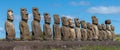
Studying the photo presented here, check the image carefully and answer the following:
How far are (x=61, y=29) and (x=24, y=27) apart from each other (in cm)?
513

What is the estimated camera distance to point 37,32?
25.8 meters

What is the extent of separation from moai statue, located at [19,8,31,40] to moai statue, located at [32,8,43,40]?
3.35 ft

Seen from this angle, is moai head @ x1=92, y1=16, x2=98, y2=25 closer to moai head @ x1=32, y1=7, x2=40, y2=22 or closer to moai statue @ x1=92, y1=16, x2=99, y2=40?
moai statue @ x1=92, y1=16, x2=99, y2=40

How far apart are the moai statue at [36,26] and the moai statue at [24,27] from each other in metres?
1.02

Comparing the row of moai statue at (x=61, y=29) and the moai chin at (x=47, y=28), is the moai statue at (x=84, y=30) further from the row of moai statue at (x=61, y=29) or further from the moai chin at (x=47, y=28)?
the moai chin at (x=47, y=28)

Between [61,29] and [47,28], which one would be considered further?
[61,29]

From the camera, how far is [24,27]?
2444 centimetres

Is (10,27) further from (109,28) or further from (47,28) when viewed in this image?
(109,28)

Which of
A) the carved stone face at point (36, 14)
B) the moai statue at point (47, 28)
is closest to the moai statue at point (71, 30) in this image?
the moai statue at point (47, 28)

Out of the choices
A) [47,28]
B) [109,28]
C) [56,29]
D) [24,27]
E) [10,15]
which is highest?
[10,15]

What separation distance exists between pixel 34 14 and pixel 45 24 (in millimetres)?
1278

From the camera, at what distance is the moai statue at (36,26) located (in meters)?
25.7

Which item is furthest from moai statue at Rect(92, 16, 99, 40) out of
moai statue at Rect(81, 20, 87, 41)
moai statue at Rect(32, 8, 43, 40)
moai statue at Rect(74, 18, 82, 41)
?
moai statue at Rect(32, 8, 43, 40)

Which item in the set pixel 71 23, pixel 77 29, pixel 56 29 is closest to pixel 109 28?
pixel 77 29
